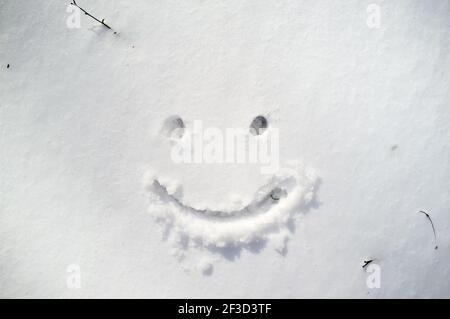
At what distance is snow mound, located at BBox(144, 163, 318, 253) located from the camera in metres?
1.57

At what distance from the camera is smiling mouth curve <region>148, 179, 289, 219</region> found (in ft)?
5.21

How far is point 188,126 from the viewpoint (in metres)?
1.58

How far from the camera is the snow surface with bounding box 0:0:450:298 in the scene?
62.5 inches

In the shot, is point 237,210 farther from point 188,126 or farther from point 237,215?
point 188,126

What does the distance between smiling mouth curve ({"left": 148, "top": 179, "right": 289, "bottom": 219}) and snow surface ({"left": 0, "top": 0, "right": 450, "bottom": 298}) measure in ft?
0.11

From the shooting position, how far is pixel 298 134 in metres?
1.60

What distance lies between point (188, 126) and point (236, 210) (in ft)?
1.77

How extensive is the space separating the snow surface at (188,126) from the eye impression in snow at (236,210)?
1cm

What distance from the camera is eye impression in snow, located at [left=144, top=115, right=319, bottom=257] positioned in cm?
157

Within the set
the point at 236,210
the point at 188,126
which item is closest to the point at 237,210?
the point at 236,210

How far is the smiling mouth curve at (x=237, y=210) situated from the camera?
159cm

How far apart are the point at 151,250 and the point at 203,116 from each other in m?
0.81

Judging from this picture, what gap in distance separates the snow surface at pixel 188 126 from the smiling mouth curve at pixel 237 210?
3cm

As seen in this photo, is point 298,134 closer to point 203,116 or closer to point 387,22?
point 203,116
